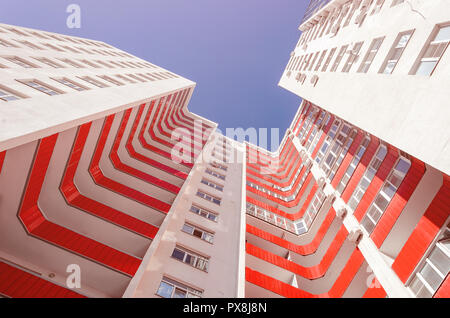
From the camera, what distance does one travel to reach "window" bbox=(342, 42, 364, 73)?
1887 cm

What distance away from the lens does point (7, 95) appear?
1102 cm

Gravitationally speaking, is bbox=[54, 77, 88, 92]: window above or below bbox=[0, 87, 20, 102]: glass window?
above

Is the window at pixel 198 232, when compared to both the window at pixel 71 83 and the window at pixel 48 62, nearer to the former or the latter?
the window at pixel 71 83

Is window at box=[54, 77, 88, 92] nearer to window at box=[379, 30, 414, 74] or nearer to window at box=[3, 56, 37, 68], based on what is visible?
window at box=[3, 56, 37, 68]

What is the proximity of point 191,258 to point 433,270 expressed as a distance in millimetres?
10992

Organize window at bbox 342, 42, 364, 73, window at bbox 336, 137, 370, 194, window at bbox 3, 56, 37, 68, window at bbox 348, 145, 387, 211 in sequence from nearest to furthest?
window at bbox 3, 56, 37, 68, window at bbox 348, 145, 387, 211, window at bbox 336, 137, 370, 194, window at bbox 342, 42, 364, 73

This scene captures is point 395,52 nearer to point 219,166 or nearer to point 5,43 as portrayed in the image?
point 219,166

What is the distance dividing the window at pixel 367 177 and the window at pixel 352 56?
7030 mm

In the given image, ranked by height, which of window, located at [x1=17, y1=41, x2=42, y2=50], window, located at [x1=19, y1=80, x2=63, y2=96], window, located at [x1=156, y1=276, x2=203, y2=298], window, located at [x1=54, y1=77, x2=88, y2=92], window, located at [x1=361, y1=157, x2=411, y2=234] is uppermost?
window, located at [x1=361, y1=157, x2=411, y2=234]

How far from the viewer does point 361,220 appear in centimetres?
1504

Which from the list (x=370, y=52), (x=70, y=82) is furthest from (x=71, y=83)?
(x=370, y=52)

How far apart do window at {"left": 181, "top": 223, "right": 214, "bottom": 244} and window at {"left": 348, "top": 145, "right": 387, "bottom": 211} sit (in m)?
9.29

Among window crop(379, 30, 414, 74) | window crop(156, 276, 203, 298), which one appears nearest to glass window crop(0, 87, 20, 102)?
window crop(156, 276, 203, 298)

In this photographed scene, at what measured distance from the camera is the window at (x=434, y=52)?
11016 mm
